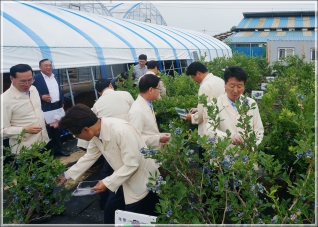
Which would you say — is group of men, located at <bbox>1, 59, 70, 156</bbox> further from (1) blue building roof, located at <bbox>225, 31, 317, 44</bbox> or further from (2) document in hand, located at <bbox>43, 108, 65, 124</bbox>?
(1) blue building roof, located at <bbox>225, 31, 317, 44</bbox>

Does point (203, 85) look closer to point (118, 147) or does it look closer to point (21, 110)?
point (118, 147)

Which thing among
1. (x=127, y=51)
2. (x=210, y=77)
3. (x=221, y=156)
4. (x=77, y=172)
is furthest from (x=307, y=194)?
(x=127, y=51)

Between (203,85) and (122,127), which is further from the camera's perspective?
(203,85)

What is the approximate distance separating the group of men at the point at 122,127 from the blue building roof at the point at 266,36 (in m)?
28.3

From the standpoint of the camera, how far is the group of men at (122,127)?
7.12ft

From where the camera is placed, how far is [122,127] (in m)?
2.20

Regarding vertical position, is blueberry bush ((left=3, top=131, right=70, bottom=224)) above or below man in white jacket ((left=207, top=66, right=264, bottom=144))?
below

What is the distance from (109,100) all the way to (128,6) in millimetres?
24805

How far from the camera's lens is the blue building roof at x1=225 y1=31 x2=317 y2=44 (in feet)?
95.1

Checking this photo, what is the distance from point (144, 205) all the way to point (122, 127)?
2.33 ft

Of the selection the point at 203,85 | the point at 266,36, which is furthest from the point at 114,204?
the point at 266,36

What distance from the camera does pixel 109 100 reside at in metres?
3.81

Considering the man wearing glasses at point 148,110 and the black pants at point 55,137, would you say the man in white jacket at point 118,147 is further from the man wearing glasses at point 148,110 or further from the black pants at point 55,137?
the black pants at point 55,137

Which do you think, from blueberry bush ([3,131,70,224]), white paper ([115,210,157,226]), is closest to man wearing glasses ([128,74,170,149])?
blueberry bush ([3,131,70,224])
